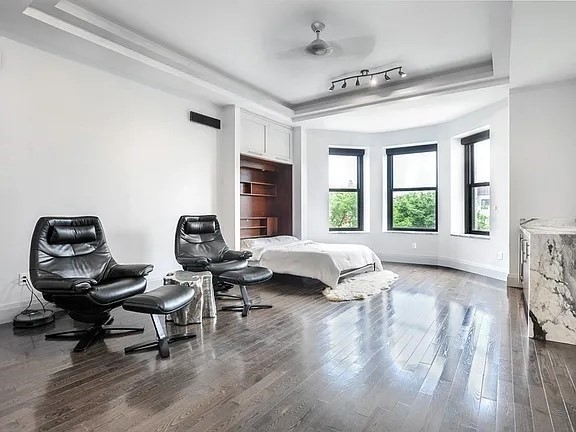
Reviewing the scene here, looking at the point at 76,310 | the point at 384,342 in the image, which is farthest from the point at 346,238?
the point at 76,310

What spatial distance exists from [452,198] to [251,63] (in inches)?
171

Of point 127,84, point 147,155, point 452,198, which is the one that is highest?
point 127,84

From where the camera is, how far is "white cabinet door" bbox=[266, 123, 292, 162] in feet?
21.1

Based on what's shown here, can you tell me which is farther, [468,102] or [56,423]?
[468,102]

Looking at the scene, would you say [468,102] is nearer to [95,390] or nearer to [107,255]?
[107,255]

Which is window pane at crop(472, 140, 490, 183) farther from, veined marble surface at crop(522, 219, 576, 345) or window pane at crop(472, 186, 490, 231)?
veined marble surface at crop(522, 219, 576, 345)

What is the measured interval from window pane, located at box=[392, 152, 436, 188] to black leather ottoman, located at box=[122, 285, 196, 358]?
5686 mm

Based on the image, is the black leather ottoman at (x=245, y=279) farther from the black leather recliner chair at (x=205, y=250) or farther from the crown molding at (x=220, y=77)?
the crown molding at (x=220, y=77)

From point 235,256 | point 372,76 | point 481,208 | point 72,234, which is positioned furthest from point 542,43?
point 72,234

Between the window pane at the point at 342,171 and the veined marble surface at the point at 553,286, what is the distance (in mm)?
4747

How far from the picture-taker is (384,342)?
2902mm

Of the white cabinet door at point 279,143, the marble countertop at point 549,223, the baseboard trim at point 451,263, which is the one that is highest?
the white cabinet door at point 279,143

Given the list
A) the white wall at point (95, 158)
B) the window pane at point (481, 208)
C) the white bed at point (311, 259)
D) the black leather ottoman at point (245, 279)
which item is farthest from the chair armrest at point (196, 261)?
the window pane at point (481, 208)

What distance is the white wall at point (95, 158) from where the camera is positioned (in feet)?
11.2
